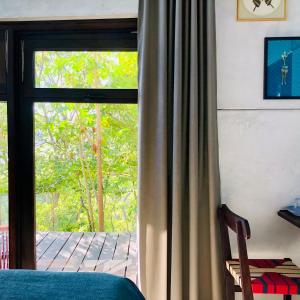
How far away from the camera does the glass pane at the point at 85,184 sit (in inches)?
91.1

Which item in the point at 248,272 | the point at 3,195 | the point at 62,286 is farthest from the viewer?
the point at 3,195

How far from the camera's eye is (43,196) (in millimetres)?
2363

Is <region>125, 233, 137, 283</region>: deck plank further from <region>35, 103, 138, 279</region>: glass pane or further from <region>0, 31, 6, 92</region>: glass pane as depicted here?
<region>0, 31, 6, 92</region>: glass pane

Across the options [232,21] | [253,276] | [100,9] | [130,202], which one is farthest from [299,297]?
[100,9]

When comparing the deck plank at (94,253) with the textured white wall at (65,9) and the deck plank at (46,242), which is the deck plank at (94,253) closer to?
the deck plank at (46,242)

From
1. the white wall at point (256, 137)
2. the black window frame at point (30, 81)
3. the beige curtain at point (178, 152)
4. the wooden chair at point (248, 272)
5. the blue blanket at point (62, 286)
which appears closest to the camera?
the blue blanket at point (62, 286)

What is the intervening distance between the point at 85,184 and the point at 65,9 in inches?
47.7

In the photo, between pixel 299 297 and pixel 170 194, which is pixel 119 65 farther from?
pixel 299 297

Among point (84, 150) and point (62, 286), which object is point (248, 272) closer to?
point (62, 286)

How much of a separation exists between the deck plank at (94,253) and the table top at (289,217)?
1241 mm

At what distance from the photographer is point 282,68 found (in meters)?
2.05

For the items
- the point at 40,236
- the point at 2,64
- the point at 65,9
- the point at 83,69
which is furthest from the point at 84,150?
the point at 65,9

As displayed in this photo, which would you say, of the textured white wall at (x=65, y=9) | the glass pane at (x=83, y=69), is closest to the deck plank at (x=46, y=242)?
the glass pane at (x=83, y=69)

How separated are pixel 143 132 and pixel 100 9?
87cm
